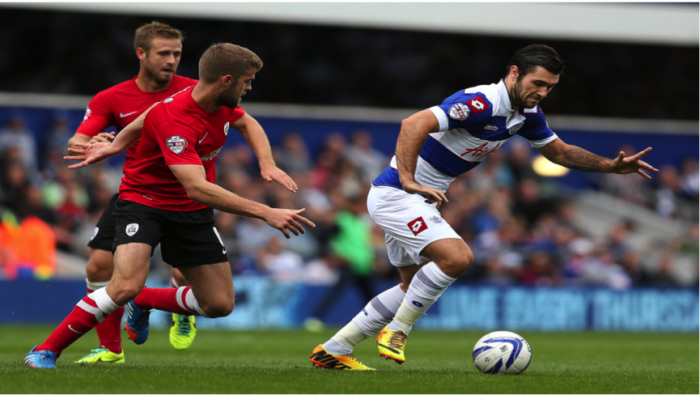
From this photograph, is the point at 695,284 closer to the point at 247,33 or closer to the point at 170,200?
the point at 247,33

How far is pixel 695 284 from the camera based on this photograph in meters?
17.8

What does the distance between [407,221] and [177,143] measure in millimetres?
1724

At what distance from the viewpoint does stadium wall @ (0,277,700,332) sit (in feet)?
44.2

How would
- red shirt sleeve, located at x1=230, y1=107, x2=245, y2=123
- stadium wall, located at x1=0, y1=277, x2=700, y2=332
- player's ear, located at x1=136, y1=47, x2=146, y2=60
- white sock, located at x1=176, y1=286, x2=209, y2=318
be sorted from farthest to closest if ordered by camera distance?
stadium wall, located at x1=0, y1=277, x2=700, y2=332, player's ear, located at x1=136, y1=47, x2=146, y2=60, red shirt sleeve, located at x1=230, y1=107, x2=245, y2=123, white sock, located at x1=176, y1=286, x2=209, y2=318

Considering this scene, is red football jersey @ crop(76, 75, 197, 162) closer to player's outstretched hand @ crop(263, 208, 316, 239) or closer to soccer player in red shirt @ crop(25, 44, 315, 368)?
soccer player in red shirt @ crop(25, 44, 315, 368)

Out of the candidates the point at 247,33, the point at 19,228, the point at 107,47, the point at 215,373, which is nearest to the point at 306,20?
the point at 247,33

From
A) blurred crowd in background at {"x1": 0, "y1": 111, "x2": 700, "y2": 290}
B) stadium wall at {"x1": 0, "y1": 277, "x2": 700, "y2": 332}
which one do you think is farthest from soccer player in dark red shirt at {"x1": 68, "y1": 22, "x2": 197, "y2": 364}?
blurred crowd in background at {"x1": 0, "y1": 111, "x2": 700, "y2": 290}

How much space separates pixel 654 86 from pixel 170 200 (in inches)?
787

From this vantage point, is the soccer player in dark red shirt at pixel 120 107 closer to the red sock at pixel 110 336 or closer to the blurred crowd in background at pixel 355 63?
the red sock at pixel 110 336

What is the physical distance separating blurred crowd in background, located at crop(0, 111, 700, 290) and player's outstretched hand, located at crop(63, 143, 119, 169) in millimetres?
7765

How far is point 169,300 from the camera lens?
6691 millimetres

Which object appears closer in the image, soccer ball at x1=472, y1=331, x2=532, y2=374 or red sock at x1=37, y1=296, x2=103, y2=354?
red sock at x1=37, y1=296, x2=103, y2=354

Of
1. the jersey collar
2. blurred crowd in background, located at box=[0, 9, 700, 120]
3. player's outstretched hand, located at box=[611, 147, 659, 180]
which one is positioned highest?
blurred crowd in background, located at box=[0, 9, 700, 120]

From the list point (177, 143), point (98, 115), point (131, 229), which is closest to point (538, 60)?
point (177, 143)
